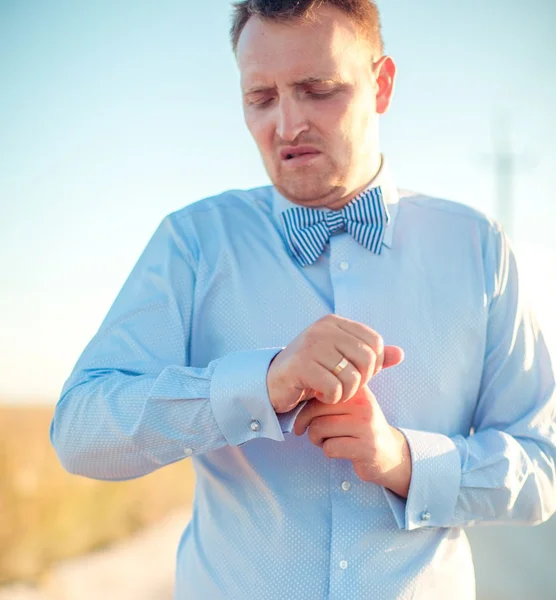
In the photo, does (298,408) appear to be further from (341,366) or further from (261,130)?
(261,130)

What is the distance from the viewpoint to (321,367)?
4.82 ft

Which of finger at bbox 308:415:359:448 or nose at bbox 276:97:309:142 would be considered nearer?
finger at bbox 308:415:359:448

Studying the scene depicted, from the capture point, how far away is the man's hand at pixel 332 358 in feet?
4.82

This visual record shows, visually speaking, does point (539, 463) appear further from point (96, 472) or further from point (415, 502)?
point (96, 472)

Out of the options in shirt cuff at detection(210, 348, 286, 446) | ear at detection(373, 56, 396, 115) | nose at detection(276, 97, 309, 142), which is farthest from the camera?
ear at detection(373, 56, 396, 115)

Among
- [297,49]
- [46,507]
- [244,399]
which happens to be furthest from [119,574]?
[297,49]

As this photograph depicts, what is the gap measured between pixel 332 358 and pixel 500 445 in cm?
61

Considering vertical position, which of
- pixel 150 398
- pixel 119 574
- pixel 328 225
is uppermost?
pixel 328 225

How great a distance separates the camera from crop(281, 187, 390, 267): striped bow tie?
6.51 feet

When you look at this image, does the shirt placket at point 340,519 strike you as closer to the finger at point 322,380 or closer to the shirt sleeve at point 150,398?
the shirt sleeve at point 150,398

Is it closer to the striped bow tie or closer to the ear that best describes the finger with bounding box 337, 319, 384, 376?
the striped bow tie

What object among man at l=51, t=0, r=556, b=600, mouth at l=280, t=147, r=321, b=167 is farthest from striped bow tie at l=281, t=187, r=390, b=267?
mouth at l=280, t=147, r=321, b=167

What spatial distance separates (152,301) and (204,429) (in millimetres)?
375

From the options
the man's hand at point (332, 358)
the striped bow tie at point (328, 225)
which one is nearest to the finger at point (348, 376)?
the man's hand at point (332, 358)
